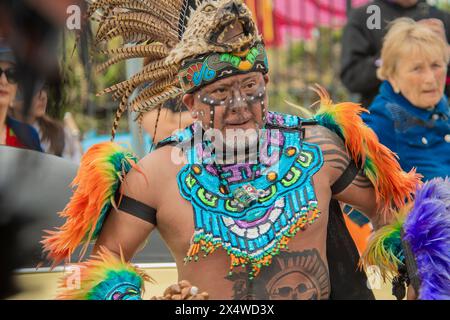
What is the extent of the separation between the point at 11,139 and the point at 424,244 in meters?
2.28

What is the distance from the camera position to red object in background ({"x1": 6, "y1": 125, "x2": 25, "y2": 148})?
4.14 metres

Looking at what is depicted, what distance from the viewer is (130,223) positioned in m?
2.69

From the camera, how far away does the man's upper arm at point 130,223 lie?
269cm

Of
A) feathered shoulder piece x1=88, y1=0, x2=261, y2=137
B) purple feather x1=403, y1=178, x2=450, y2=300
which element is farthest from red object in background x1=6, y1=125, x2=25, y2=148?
purple feather x1=403, y1=178, x2=450, y2=300

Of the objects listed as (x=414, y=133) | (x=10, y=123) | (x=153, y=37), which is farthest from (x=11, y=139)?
(x=414, y=133)

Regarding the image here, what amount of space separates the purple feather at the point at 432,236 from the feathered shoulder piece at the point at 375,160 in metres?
0.15

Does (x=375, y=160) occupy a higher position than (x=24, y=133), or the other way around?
(x=24, y=133)

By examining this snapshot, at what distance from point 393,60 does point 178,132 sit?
1.61 metres

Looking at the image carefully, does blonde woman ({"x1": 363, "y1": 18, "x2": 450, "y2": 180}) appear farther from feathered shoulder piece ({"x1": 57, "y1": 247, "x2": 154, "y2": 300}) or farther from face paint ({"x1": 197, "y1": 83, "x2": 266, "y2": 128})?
feathered shoulder piece ({"x1": 57, "y1": 247, "x2": 154, "y2": 300})

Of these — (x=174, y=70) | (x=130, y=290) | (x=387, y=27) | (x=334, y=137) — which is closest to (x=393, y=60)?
(x=387, y=27)

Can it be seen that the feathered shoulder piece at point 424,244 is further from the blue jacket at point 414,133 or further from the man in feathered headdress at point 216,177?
the blue jacket at point 414,133

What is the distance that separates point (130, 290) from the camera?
2.54 m

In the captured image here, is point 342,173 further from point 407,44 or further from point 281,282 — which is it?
point 407,44
